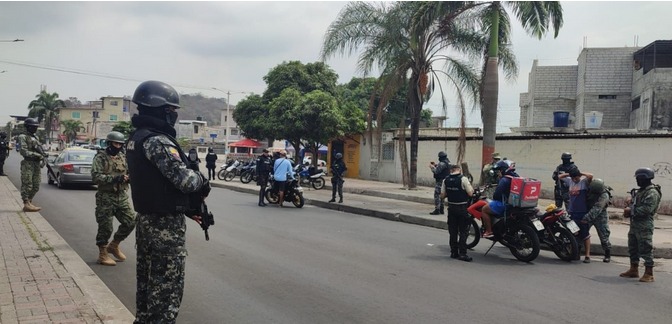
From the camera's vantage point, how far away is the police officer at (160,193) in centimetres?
355

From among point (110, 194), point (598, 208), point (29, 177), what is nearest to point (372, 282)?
point (110, 194)

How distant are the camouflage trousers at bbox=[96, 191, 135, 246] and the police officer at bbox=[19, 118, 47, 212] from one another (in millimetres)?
4550

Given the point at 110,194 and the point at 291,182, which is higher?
the point at 110,194

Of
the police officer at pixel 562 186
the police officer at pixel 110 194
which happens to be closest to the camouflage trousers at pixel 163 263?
the police officer at pixel 110 194

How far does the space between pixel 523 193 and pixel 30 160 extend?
30.4 feet

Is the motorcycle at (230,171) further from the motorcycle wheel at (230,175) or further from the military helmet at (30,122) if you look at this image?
the military helmet at (30,122)

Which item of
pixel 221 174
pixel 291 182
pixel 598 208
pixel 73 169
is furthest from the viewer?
pixel 221 174

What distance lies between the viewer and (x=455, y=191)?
8.73m

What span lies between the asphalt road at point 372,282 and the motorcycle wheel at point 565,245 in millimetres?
205

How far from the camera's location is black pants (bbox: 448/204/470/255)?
854 cm

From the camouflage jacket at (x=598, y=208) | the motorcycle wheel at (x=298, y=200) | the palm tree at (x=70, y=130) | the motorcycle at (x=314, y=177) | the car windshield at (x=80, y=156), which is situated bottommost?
the motorcycle wheel at (x=298, y=200)

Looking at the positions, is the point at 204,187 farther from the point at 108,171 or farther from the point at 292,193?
the point at 292,193

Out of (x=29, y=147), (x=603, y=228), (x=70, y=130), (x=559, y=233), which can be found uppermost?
(x=70, y=130)

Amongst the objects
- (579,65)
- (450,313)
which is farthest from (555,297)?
(579,65)
